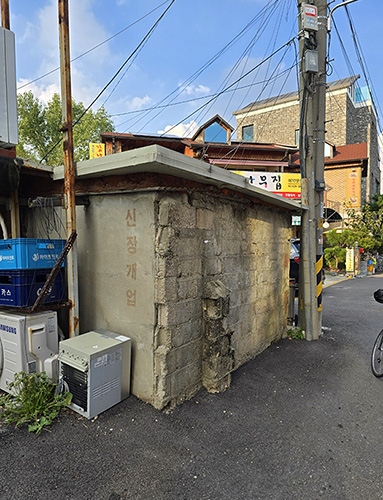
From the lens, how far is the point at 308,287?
5758 millimetres

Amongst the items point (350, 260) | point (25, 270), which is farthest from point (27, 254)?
point (350, 260)

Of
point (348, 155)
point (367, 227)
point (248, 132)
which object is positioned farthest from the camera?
point (248, 132)

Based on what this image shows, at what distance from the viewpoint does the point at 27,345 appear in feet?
10.4

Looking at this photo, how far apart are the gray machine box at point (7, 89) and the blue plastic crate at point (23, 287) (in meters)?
1.42

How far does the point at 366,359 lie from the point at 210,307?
308 cm

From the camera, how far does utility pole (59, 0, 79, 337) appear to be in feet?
11.0

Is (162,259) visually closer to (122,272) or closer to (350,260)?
(122,272)

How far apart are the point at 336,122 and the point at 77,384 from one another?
3146 centimetres

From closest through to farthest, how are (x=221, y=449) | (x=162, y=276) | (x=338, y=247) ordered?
(x=221, y=449)
(x=162, y=276)
(x=338, y=247)

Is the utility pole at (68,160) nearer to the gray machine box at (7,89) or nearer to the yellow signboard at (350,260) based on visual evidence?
the gray machine box at (7,89)

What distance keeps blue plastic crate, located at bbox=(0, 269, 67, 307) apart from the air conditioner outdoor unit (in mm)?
143

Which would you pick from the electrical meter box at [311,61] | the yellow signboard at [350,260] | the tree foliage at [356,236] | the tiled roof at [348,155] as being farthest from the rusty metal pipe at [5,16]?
the tiled roof at [348,155]

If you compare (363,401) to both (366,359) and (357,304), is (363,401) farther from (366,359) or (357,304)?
(357,304)

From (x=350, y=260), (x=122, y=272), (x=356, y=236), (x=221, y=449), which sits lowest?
(x=221, y=449)
